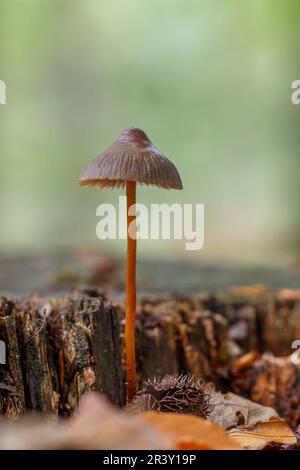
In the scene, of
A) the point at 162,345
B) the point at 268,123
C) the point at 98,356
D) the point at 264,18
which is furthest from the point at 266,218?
the point at 98,356

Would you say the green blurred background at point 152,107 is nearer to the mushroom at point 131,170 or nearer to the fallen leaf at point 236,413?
the fallen leaf at point 236,413

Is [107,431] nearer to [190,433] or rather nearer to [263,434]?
[190,433]

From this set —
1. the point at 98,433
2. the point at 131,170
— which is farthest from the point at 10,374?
the point at 98,433

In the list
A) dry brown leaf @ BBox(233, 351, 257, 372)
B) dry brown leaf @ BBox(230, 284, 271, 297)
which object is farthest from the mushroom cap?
dry brown leaf @ BBox(230, 284, 271, 297)

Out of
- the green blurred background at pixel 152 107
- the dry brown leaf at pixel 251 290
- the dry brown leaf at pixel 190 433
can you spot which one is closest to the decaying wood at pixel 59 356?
the dry brown leaf at pixel 190 433

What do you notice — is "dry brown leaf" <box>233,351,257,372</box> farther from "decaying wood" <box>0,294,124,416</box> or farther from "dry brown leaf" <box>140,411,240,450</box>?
"dry brown leaf" <box>140,411,240,450</box>
